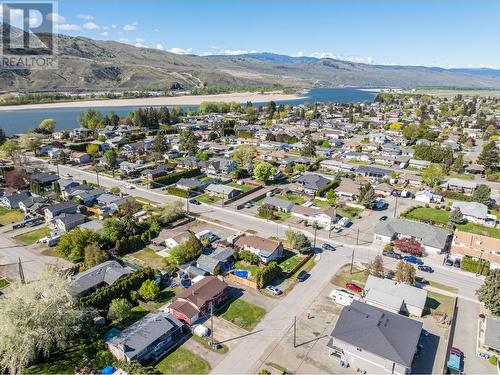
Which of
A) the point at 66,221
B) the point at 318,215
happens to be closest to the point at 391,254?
the point at 318,215

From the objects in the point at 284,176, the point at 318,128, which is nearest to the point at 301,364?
the point at 284,176

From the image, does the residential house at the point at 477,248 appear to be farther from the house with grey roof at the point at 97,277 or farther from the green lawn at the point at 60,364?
the green lawn at the point at 60,364

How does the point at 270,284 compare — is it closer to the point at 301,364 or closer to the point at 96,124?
the point at 301,364

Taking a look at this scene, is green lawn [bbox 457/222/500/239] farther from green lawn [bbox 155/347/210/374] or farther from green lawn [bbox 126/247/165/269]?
green lawn [bbox 126/247/165/269]

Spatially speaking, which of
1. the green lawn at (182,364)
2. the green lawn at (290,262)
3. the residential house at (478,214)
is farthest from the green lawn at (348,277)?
the residential house at (478,214)

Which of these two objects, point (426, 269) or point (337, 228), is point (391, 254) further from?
point (337, 228)

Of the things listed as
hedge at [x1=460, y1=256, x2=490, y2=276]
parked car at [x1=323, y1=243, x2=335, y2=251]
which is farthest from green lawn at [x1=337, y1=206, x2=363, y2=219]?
hedge at [x1=460, y1=256, x2=490, y2=276]
